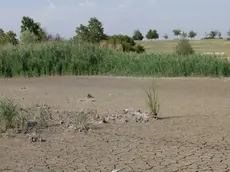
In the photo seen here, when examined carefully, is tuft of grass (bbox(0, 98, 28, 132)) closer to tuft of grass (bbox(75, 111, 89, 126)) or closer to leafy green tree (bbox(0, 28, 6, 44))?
tuft of grass (bbox(75, 111, 89, 126))

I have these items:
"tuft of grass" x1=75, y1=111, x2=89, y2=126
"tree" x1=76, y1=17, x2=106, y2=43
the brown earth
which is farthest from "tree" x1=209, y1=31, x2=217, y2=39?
"tuft of grass" x1=75, y1=111, x2=89, y2=126

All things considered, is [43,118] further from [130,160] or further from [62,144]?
[130,160]

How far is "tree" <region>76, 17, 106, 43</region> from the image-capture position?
49.4 m

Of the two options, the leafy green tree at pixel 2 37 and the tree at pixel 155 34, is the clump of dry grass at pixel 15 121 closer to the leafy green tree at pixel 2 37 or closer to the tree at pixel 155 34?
the leafy green tree at pixel 2 37

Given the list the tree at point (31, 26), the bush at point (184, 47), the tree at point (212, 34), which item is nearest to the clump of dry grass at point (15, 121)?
the bush at point (184, 47)

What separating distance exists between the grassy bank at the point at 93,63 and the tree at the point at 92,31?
18251 millimetres

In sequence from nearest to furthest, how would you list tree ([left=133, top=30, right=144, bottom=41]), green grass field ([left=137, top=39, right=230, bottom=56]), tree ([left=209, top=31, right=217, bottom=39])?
green grass field ([left=137, top=39, right=230, bottom=56]), tree ([left=133, top=30, right=144, bottom=41]), tree ([left=209, top=31, right=217, bottom=39])

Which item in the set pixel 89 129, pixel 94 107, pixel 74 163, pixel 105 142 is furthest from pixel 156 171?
pixel 94 107

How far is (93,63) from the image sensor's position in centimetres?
2931

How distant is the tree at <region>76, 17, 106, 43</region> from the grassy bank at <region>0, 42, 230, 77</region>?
18251 mm

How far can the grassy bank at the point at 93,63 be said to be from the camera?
26.5 meters

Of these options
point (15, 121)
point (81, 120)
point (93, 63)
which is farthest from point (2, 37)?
point (15, 121)

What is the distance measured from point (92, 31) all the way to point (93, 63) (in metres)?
20.9

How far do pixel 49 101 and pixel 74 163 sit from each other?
25.9 ft
